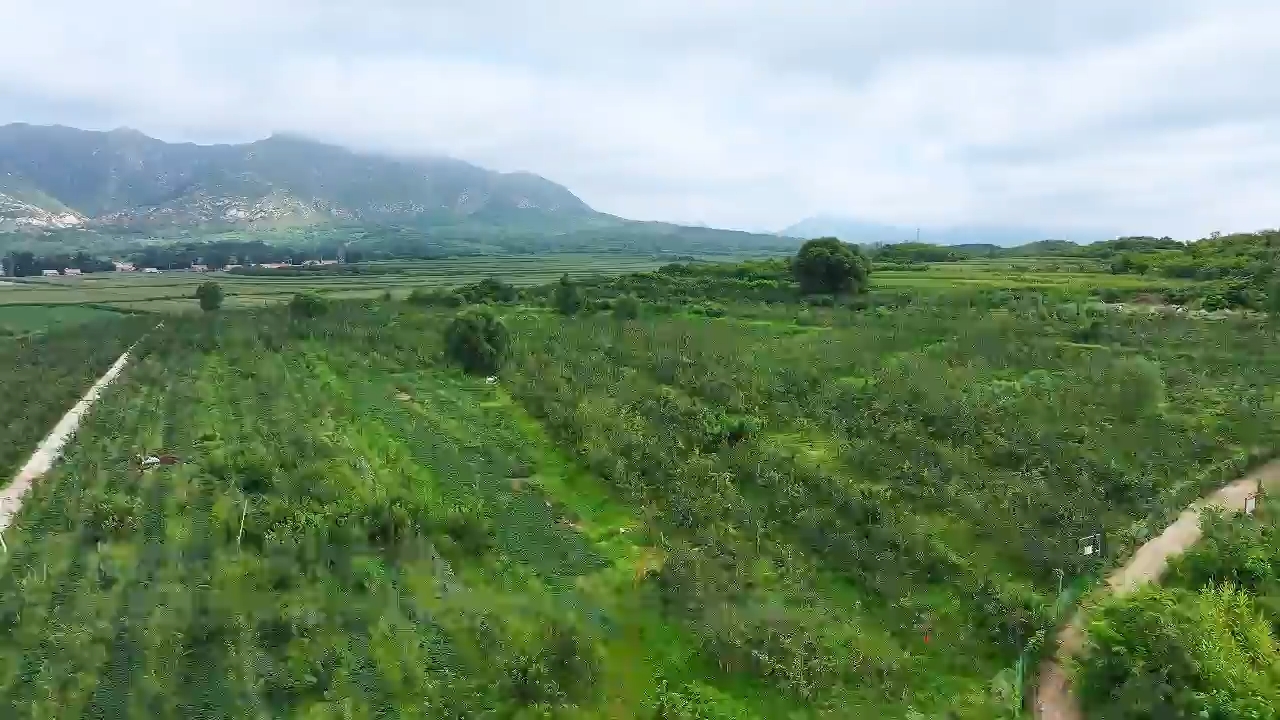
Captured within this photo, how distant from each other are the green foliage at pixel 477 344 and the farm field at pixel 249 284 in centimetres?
3429

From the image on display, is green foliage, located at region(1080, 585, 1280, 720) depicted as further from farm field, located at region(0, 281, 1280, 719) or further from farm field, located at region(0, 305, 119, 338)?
farm field, located at region(0, 305, 119, 338)

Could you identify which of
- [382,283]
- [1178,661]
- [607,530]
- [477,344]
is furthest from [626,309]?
[382,283]

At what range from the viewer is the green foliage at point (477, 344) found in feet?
105

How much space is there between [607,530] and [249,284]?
7513 cm

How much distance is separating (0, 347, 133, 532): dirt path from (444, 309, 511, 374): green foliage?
42.9 ft

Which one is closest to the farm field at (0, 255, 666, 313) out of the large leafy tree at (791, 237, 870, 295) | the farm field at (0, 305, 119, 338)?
the farm field at (0, 305, 119, 338)

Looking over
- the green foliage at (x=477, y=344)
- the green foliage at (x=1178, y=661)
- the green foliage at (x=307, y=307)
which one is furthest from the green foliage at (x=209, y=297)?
the green foliage at (x=1178, y=661)

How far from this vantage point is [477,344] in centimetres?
3195

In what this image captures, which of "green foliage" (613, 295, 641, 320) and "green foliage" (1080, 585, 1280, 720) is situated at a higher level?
"green foliage" (613, 295, 641, 320)

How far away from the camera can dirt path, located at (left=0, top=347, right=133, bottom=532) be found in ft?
59.3

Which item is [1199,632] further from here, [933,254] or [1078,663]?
[933,254]

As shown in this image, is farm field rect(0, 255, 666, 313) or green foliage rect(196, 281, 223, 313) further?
farm field rect(0, 255, 666, 313)

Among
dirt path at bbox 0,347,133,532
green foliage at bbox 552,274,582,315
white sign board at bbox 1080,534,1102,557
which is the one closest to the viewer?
white sign board at bbox 1080,534,1102,557

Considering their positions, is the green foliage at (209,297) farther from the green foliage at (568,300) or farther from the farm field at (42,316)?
the green foliage at (568,300)
